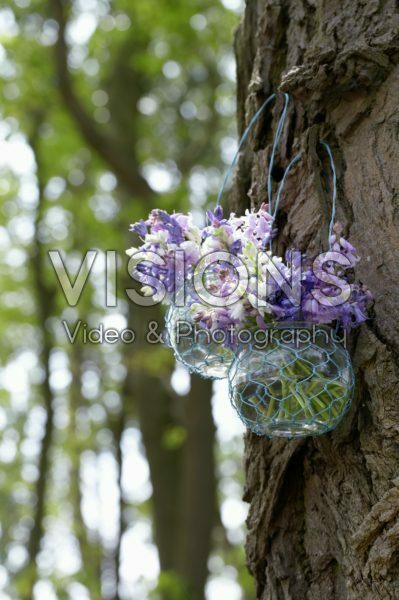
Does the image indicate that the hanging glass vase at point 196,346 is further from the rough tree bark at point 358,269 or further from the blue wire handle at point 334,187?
the blue wire handle at point 334,187

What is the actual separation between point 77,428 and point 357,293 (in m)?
12.8

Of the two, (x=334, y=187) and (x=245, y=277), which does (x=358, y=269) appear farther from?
(x=245, y=277)

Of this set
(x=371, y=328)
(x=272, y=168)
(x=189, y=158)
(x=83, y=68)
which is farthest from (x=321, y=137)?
(x=83, y=68)

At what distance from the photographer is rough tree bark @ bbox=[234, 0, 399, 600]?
2.07 m

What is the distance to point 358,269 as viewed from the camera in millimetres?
2307

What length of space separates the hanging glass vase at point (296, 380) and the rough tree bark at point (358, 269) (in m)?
0.15

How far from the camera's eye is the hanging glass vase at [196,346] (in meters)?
2.24

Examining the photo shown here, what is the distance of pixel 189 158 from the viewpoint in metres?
10.1

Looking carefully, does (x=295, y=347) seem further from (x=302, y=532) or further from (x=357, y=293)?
(x=302, y=532)

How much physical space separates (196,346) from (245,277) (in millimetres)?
343

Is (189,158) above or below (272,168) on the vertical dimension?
above

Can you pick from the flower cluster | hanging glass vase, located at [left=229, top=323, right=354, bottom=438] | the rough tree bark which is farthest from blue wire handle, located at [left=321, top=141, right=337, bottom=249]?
hanging glass vase, located at [left=229, top=323, right=354, bottom=438]

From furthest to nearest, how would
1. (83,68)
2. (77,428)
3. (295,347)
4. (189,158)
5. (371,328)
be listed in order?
(77,428) → (83,68) → (189,158) → (371,328) → (295,347)

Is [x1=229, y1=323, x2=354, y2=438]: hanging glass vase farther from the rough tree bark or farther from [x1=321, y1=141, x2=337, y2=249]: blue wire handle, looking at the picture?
[x1=321, y1=141, x2=337, y2=249]: blue wire handle
